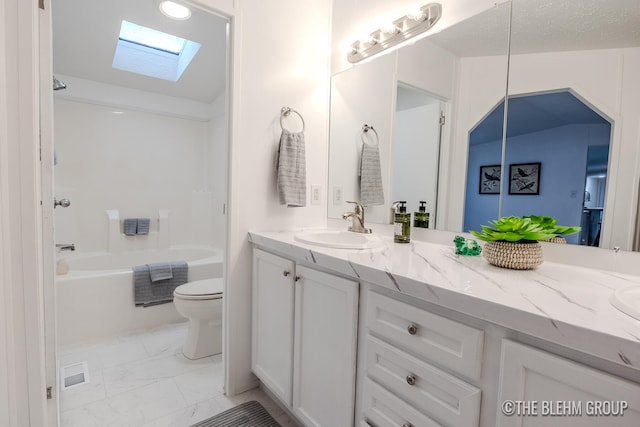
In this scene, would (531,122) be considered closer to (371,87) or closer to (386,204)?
(386,204)

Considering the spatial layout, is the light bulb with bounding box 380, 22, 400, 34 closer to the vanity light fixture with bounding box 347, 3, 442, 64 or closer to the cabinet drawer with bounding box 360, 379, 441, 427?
the vanity light fixture with bounding box 347, 3, 442, 64

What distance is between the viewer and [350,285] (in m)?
1.04

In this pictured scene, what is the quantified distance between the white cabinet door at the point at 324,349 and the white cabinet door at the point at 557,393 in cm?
48

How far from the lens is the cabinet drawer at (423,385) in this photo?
739 millimetres

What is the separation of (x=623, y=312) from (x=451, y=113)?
3.36 ft

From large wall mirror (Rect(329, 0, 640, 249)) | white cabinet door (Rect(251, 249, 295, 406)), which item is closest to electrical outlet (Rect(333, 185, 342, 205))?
large wall mirror (Rect(329, 0, 640, 249))

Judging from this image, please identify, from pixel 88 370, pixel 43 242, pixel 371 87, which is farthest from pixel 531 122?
pixel 88 370

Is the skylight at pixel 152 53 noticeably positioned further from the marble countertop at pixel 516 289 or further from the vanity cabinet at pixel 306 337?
the marble countertop at pixel 516 289

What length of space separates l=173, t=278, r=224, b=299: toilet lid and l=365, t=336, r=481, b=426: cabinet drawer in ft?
4.38

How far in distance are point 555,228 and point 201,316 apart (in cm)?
196

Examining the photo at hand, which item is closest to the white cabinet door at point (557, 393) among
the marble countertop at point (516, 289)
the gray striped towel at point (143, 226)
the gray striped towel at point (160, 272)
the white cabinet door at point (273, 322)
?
the marble countertop at point (516, 289)

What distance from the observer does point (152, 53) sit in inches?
109

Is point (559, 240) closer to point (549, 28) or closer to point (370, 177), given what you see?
point (549, 28)

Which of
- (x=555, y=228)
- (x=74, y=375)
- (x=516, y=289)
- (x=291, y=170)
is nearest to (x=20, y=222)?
(x=291, y=170)
